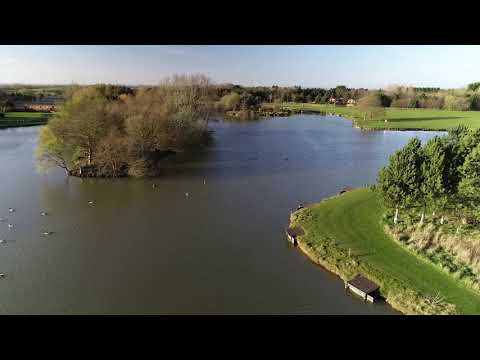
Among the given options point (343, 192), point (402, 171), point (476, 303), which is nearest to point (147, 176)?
point (343, 192)

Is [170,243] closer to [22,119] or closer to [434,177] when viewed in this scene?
[434,177]

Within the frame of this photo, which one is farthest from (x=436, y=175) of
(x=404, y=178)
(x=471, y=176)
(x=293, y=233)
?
(x=293, y=233)

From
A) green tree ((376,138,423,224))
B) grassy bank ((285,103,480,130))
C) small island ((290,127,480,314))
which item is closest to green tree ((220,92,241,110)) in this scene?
grassy bank ((285,103,480,130))

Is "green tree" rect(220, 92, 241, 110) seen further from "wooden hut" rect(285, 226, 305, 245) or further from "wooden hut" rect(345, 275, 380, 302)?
"wooden hut" rect(345, 275, 380, 302)

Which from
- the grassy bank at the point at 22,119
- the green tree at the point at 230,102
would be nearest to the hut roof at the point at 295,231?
the grassy bank at the point at 22,119

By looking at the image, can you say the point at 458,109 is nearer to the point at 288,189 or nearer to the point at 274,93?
the point at 274,93

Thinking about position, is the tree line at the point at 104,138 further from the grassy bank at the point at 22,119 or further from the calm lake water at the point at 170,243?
the grassy bank at the point at 22,119
